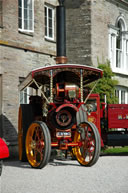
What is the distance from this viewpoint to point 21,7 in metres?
17.1

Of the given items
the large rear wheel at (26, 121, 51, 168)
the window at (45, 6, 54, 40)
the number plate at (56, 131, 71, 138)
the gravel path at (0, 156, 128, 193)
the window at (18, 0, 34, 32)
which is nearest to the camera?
the gravel path at (0, 156, 128, 193)

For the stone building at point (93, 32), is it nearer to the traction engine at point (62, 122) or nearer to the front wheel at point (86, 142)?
the traction engine at point (62, 122)

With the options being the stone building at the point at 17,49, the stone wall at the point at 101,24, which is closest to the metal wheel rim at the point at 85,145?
the stone building at the point at 17,49

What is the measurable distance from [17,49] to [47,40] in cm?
199

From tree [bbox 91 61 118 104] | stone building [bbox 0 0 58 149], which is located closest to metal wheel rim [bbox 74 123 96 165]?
stone building [bbox 0 0 58 149]

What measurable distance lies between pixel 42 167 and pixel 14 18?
722cm

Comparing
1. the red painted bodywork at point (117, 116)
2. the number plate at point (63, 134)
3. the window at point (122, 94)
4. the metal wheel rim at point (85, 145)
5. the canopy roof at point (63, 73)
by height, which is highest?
the canopy roof at point (63, 73)

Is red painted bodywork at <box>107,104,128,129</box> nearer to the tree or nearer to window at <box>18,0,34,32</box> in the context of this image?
the tree

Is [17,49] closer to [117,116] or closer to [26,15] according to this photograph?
[26,15]

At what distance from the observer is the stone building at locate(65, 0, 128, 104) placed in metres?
19.8

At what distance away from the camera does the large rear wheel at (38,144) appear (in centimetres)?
1046

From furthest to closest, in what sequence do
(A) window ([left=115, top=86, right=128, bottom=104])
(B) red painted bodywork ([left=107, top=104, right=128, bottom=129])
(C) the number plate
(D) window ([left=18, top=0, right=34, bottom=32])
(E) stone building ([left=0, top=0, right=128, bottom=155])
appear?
(A) window ([left=115, top=86, right=128, bottom=104])
(D) window ([left=18, top=0, right=34, bottom=32])
(E) stone building ([left=0, top=0, right=128, bottom=155])
(B) red painted bodywork ([left=107, top=104, right=128, bottom=129])
(C) the number plate

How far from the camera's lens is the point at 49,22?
18781 millimetres

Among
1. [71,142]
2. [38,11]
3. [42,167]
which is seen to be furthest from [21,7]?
[42,167]
